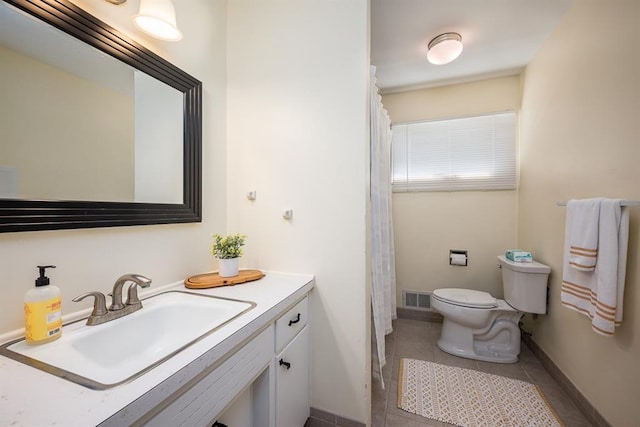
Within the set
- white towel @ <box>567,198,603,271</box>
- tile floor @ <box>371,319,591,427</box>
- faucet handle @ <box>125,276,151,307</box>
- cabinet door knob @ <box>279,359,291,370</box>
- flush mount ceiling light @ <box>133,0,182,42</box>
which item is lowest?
tile floor @ <box>371,319,591,427</box>

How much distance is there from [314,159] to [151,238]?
0.86 m

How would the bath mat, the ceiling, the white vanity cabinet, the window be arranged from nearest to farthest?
1. the white vanity cabinet
2. the bath mat
3. the ceiling
4. the window

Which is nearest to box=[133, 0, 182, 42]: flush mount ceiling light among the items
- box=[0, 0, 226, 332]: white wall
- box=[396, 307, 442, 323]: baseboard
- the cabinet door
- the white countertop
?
box=[0, 0, 226, 332]: white wall

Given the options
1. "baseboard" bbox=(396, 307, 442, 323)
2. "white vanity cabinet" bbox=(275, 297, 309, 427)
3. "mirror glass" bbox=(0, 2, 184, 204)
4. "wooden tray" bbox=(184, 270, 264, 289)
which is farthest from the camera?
"baseboard" bbox=(396, 307, 442, 323)

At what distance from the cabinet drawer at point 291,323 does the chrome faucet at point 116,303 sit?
1.74ft

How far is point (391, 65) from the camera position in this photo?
227 centimetres

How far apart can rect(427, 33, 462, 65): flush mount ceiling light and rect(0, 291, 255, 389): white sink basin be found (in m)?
2.18

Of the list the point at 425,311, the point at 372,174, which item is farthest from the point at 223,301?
the point at 425,311

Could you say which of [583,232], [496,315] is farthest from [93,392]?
[496,315]

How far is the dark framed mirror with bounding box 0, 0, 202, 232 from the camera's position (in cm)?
73

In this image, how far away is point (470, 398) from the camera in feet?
5.11

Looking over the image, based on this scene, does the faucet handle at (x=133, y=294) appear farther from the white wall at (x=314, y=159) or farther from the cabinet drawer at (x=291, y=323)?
the white wall at (x=314, y=159)

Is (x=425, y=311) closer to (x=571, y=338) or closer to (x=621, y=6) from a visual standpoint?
(x=571, y=338)

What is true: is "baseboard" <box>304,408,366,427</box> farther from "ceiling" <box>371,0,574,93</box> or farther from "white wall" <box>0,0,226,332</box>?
"ceiling" <box>371,0,574,93</box>
